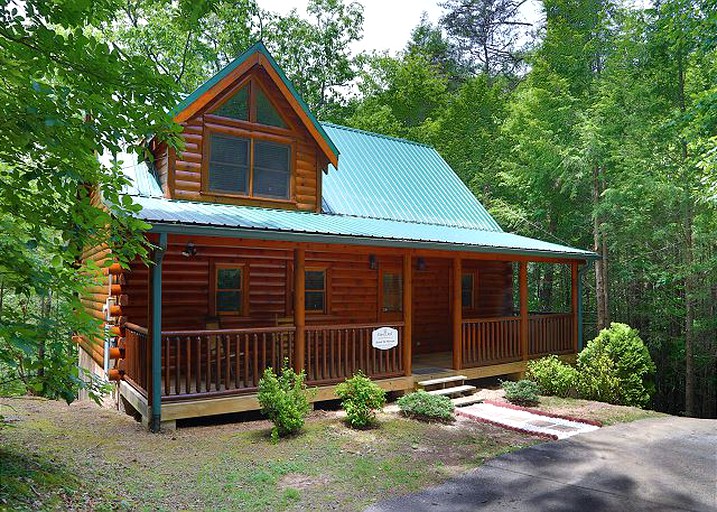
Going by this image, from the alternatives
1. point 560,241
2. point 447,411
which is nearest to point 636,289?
point 560,241

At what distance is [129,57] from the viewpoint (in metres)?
5.34

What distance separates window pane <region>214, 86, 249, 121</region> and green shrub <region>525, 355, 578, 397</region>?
8.93m

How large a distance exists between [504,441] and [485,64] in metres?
31.3

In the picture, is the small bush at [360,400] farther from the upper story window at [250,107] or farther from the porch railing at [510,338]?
the upper story window at [250,107]

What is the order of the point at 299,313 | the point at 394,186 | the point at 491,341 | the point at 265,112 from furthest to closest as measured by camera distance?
the point at 394,186 → the point at 491,341 → the point at 265,112 → the point at 299,313

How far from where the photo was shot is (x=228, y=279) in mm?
11680

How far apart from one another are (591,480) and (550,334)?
8.30 metres

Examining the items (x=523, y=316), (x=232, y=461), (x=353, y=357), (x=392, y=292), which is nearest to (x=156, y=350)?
(x=232, y=461)

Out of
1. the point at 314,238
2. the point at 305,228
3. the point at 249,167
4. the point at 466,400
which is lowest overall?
the point at 466,400

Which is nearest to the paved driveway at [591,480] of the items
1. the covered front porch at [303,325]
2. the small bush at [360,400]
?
the small bush at [360,400]

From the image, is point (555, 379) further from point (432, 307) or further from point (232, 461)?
point (232, 461)

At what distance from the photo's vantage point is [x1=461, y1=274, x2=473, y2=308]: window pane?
644 inches

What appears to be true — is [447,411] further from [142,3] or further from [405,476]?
[142,3]

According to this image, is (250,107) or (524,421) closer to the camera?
(524,421)
